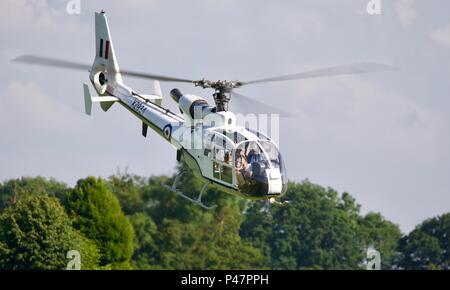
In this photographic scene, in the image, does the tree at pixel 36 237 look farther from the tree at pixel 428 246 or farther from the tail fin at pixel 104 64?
the tree at pixel 428 246

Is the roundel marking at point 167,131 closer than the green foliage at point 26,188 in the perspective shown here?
Yes

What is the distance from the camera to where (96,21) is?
4678 centimetres

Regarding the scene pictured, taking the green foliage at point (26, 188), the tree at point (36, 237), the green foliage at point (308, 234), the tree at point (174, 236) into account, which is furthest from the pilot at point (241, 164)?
the green foliage at point (308, 234)

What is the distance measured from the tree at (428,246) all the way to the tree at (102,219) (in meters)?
30.0

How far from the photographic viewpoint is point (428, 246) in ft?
336

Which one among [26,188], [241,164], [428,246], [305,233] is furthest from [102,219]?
[241,164]

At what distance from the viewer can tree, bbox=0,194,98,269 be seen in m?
72.2

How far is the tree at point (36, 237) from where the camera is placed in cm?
7225

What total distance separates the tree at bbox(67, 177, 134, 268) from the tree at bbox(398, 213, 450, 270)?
30.0m

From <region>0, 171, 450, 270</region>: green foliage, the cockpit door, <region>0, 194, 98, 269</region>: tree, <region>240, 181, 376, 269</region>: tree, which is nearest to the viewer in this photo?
the cockpit door

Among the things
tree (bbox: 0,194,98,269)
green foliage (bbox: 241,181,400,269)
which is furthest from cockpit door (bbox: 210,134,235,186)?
green foliage (bbox: 241,181,400,269)

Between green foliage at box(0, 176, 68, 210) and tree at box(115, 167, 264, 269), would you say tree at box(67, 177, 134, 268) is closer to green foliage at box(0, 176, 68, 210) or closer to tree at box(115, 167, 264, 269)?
tree at box(115, 167, 264, 269)
